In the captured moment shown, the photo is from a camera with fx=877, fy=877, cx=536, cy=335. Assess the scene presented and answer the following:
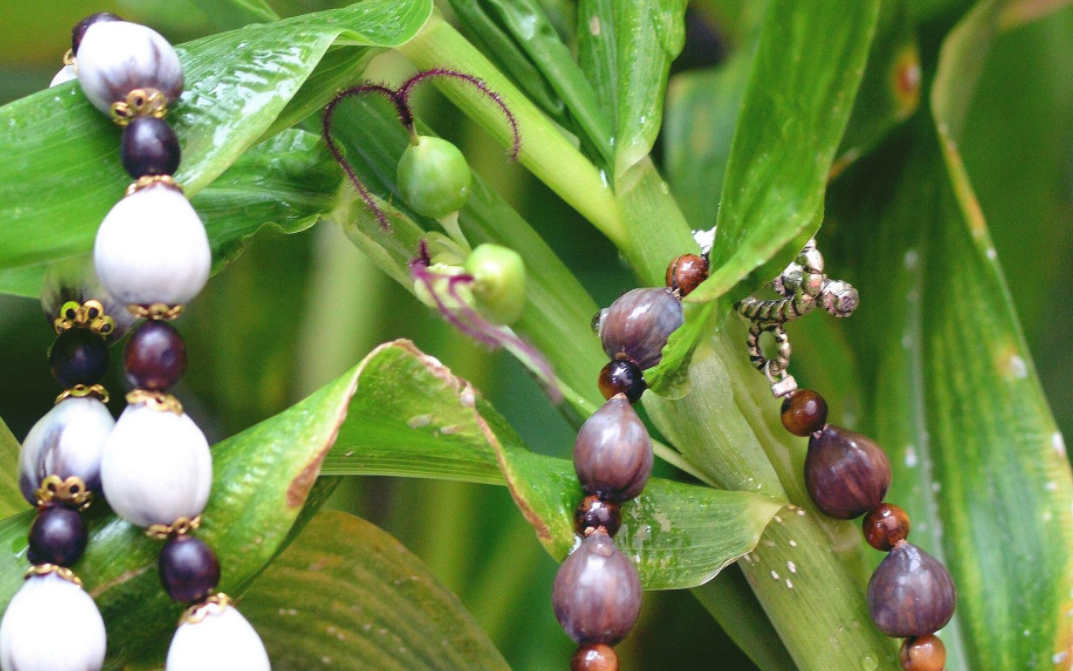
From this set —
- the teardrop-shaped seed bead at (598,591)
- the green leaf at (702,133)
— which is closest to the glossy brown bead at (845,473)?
the teardrop-shaped seed bead at (598,591)

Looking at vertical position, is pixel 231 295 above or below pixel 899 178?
above

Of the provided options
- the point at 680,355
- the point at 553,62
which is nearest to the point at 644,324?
the point at 680,355

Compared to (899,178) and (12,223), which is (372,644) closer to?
(12,223)

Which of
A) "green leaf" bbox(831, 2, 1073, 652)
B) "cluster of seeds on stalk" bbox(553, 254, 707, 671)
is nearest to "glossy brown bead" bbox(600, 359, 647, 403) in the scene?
"cluster of seeds on stalk" bbox(553, 254, 707, 671)

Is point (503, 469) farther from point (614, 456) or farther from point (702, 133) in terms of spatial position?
point (702, 133)

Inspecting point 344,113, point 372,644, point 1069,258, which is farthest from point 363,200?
point 1069,258

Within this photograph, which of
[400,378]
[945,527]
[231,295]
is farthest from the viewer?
[231,295]

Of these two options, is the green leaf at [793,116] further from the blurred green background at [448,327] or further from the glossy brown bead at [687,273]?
the blurred green background at [448,327]
